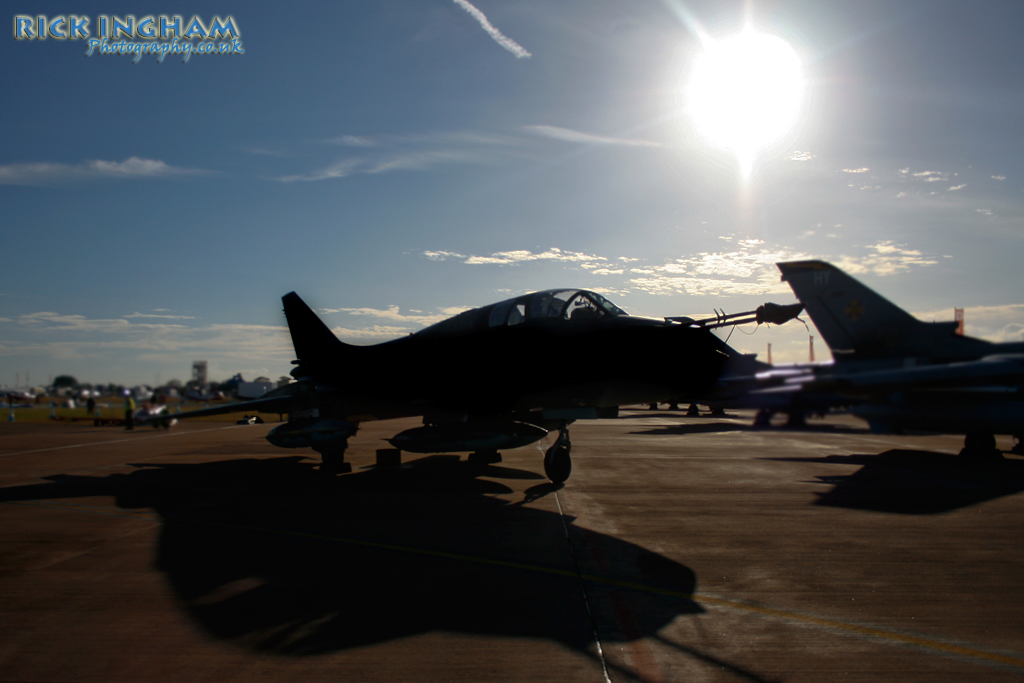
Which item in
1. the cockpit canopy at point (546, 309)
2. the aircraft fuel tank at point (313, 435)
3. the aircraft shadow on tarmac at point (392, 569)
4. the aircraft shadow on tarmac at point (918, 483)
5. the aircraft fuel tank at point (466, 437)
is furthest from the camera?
the aircraft fuel tank at point (313, 435)

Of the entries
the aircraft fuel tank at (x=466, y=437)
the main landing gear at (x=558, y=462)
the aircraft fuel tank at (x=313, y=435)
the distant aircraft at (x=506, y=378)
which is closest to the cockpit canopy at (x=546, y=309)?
the distant aircraft at (x=506, y=378)

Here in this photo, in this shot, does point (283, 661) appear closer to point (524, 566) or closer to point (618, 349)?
point (524, 566)

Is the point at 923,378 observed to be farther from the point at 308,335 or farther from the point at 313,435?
the point at 308,335

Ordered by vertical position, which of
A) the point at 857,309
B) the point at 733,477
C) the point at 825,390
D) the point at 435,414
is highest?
the point at 857,309

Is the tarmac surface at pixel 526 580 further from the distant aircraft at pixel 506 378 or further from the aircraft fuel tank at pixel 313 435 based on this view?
the aircraft fuel tank at pixel 313 435

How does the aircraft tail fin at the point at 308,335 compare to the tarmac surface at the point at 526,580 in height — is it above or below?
above

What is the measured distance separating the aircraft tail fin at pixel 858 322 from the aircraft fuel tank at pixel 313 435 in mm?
9469

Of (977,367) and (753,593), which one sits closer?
(977,367)

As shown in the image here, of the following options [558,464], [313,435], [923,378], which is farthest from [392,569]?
[313,435]

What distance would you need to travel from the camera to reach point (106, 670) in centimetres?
350

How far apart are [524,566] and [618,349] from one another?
3940mm

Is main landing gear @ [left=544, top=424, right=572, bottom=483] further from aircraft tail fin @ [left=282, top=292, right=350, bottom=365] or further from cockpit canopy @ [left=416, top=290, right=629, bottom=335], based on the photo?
aircraft tail fin @ [left=282, top=292, right=350, bottom=365]

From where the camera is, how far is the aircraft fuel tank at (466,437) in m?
10.5

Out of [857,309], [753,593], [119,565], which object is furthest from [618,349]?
[119,565]
